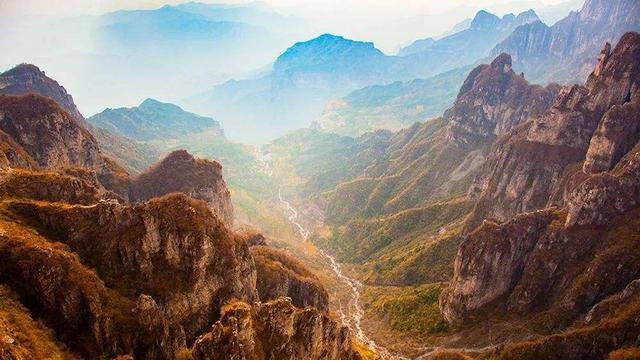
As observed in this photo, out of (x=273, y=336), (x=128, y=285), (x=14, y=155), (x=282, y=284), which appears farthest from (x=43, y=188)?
(x=14, y=155)

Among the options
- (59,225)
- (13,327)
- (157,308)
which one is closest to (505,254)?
(157,308)

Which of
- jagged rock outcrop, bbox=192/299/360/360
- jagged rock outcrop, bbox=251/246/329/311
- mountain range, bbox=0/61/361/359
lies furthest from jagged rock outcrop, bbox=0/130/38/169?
jagged rock outcrop, bbox=192/299/360/360

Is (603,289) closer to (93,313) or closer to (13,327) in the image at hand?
(93,313)

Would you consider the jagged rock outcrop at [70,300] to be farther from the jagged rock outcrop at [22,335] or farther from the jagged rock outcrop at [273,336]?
the jagged rock outcrop at [273,336]

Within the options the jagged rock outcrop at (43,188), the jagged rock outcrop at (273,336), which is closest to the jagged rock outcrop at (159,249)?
the jagged rock outcrop at (273,336)

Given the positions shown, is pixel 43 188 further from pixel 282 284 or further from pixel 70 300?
pixel 282 284
